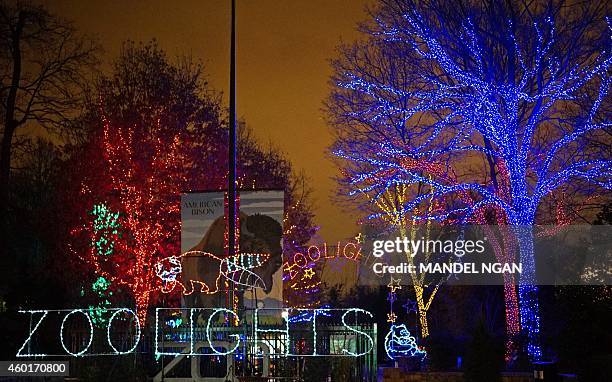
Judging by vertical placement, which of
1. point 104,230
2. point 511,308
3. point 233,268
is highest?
point 104,230

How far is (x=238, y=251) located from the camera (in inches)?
1001

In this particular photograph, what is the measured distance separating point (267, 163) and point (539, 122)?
926 inches

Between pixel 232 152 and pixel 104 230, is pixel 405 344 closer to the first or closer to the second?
pixel 232 152

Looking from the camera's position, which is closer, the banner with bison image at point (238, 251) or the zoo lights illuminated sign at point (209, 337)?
the zoo lights illuminated sign at point (209, 337)

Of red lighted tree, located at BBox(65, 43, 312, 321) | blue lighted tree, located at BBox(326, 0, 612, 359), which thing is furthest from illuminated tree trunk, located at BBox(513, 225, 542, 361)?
red lighted tree, located at BBox(65, 43, 312, 321)

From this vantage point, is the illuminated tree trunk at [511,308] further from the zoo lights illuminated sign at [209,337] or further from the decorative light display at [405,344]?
the zoo lights illuminated sign at [209,337]

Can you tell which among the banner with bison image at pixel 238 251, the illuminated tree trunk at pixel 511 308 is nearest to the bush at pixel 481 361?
the banner with bison image at pixel 238 251

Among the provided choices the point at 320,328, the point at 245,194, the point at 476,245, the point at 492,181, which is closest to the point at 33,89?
the point at 245,194

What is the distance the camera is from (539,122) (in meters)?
27.8

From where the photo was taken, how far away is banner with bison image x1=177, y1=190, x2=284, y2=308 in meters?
22.3

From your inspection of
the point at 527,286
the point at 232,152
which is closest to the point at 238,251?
the point at 232,152

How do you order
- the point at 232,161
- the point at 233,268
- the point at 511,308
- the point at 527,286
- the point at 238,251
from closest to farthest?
1. the point at 233,268
2. the point at 232,161
3. the point at 238,251
4. the point at 527,286
5. the point at 511,308

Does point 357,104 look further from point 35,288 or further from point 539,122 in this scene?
point 35,288

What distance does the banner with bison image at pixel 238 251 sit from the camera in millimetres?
22328
